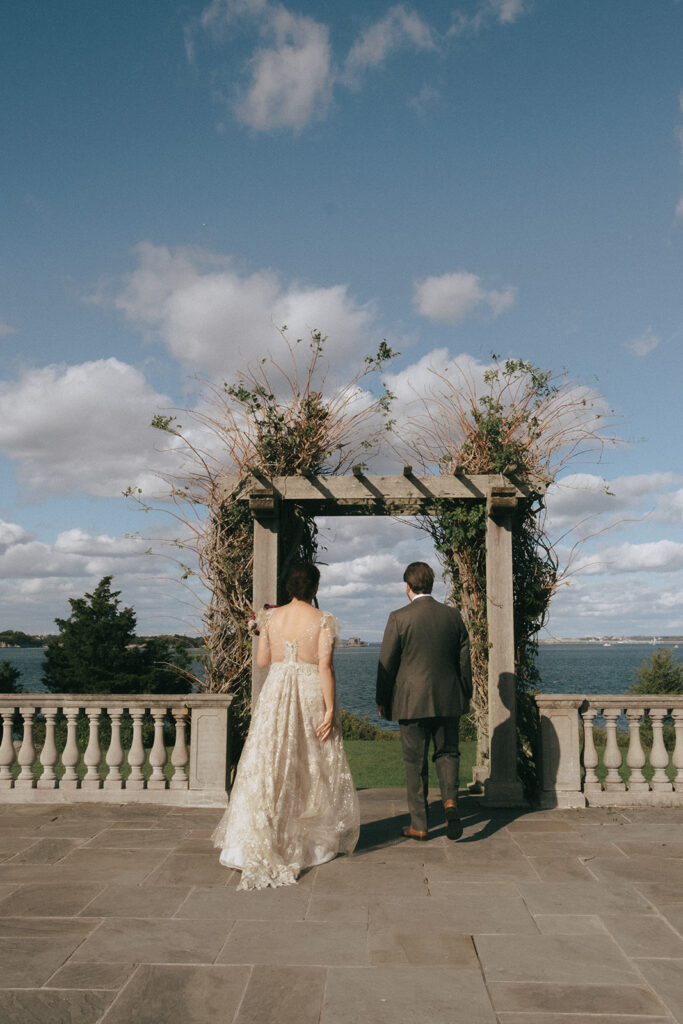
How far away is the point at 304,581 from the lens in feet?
16.1

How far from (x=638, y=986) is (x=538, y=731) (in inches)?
131

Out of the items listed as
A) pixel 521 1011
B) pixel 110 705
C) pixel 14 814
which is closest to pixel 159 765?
pixel 110 705

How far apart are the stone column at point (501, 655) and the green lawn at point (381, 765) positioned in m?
2.65

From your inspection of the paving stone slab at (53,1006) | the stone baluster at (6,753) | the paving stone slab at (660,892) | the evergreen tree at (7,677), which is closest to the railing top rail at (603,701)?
the paving stone slab at (660,892)

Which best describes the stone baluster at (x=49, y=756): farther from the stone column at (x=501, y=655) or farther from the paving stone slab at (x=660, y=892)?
the paving stone slab at (x=660, y=892)

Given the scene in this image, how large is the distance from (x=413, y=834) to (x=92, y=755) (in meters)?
2.66

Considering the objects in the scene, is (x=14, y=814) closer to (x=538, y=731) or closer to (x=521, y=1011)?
(x=538, y=731)

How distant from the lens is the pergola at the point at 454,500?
636 centimetres

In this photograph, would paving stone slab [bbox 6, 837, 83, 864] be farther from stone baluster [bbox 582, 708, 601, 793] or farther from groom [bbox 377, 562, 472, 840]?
stone baluster [bbox 582, 708, 601, 793]

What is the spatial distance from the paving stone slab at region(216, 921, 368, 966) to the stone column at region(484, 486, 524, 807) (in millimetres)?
2908

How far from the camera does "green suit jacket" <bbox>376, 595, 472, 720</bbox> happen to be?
5.19 metres

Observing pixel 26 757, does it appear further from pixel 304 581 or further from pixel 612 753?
pixel 612 753

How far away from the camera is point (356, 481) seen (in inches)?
261

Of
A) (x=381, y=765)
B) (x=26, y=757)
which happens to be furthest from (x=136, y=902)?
(x=381, y=765)
